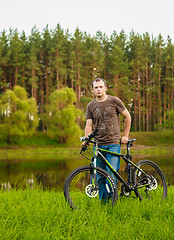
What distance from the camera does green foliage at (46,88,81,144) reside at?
28.9 meters

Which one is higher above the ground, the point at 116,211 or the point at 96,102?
the point at 96,102

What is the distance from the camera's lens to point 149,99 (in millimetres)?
43000

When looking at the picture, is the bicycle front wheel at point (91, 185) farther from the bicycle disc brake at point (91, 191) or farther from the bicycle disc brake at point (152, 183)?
the bicycle disc brake at point (152, 183)

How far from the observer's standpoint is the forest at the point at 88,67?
37.6 meters

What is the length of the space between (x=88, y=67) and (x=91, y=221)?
37078 mm

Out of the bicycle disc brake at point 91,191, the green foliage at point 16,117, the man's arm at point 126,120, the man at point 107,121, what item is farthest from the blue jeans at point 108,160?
the green foliage at point 16,117

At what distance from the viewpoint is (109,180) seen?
374cm

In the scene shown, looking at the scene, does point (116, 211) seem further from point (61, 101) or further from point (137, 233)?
point (61, 101)

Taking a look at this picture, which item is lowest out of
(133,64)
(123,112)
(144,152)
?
(144,152)

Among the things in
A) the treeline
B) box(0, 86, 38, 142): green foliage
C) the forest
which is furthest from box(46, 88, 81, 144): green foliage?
the treeline

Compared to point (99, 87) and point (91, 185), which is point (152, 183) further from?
point (99, 87)

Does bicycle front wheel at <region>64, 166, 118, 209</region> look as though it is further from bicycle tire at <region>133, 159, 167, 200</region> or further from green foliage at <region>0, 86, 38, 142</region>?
green foliage at <region>0, 86, 38, 142</region>

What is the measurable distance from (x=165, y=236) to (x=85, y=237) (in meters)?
0.81

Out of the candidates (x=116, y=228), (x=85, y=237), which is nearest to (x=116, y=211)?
(x=116, y=228)
